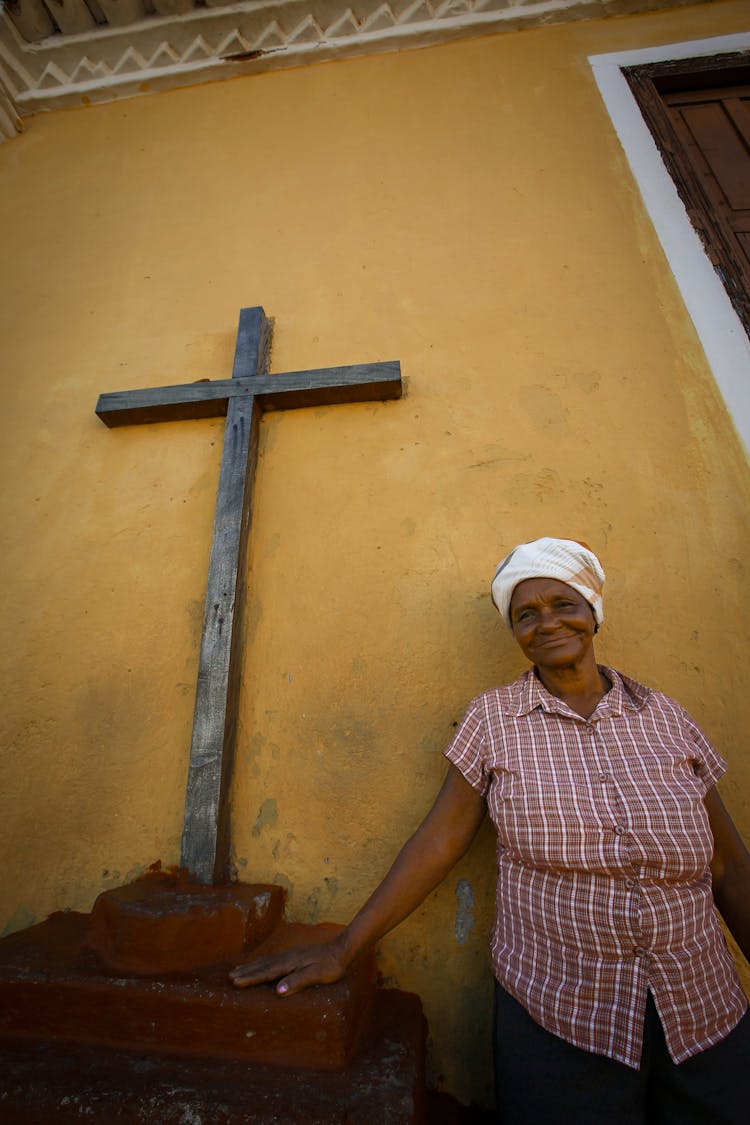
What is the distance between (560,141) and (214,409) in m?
2.23

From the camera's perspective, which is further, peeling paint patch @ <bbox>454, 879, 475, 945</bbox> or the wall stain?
the wall stain

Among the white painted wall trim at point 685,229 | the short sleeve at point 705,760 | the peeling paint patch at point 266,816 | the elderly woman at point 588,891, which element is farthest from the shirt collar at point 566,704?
the white painted wall trim at point 685,229

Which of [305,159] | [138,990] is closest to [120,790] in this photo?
[138,990]

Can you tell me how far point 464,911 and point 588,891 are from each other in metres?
0.45

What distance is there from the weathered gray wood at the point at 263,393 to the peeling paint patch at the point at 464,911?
65.0 inches

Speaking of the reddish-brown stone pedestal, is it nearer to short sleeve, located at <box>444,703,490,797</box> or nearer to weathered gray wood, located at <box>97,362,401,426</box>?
short sleeve, located at <box>444,703,490,797</box>

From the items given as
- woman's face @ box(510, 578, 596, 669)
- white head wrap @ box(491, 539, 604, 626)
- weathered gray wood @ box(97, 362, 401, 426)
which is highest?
weathered gray wood @ box(97, 362, 401, 426)

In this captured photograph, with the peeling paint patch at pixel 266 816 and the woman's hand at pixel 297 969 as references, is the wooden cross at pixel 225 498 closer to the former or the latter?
the peeling paint patch at pixel 266 816

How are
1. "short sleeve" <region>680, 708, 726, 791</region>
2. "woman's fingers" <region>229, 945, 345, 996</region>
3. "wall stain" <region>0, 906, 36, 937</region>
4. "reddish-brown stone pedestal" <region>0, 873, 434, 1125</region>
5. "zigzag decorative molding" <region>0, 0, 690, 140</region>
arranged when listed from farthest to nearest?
"zigzag decorative molding" <region>0, 0, 690, 140</region> → "wall stain" <region>0, 906, 36, 937</region> → "short sleeve" <region>680, 708, 726, 791</region> → "woman's fingers" <region>229, 945, 345, 996</region> → "reddish-brown stone pedestal" <region>0, 873, 434, 1125</region>

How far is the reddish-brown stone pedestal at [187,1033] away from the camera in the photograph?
1.03 meters

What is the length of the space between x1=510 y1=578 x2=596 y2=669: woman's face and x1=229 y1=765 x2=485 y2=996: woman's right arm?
357 mm

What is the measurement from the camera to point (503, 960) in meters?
1.24

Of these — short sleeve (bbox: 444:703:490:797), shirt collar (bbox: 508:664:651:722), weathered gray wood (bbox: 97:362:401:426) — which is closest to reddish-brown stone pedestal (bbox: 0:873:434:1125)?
short sleeve (bbox: 444:703:490:797)

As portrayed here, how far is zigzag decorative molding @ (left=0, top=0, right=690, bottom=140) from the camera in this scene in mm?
3326
